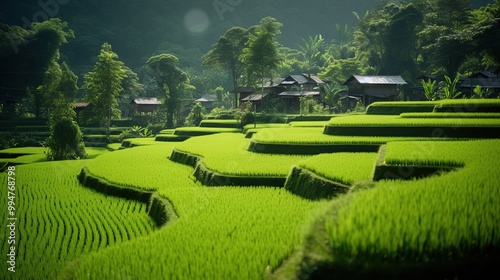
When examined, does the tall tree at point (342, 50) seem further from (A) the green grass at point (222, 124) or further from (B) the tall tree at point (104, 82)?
(B) the tall tree at point (104, 82)

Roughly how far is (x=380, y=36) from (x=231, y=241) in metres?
55.5

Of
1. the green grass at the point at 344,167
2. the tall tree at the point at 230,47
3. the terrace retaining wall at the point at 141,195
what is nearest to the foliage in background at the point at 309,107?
the tall tree at the point at 230,47

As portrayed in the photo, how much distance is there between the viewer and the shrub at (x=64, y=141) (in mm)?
25594

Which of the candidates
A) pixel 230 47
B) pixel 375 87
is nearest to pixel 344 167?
pixel 375 87

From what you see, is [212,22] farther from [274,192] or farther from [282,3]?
[274,192]

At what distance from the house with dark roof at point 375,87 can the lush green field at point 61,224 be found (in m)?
35.4

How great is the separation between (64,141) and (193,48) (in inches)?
3350

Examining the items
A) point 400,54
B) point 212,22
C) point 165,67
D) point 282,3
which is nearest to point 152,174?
point 165,67

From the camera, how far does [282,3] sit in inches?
5438

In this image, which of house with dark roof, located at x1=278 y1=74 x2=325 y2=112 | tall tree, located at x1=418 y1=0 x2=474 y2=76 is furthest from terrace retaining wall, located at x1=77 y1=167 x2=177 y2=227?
tall tree, located at x1=418 y1=0 x2=474 y2=76

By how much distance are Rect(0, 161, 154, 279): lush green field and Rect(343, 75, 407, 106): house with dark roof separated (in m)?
35.4

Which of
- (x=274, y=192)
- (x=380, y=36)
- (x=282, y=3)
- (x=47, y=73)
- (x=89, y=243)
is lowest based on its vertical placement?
(x=89, y=243)

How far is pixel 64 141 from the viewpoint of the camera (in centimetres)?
2577

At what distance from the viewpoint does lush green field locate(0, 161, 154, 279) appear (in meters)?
7.28
